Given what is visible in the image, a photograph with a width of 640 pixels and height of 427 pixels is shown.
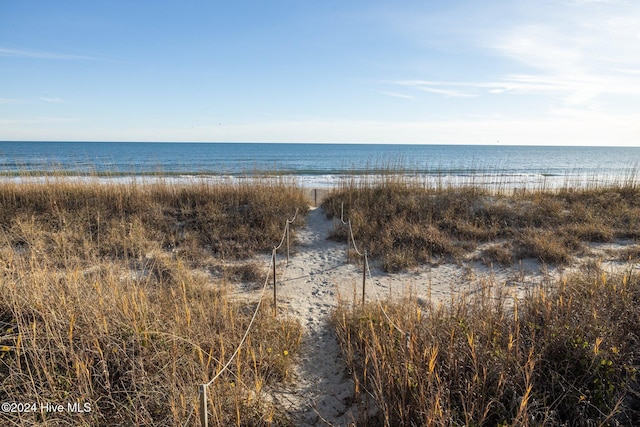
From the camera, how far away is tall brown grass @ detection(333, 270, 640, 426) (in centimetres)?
238

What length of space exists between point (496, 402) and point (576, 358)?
802 millimetres

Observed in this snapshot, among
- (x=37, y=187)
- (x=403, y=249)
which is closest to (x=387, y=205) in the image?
(x=403, y=249)

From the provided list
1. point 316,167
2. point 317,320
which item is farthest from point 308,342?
point 316,167

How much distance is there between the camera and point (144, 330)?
3025 mm

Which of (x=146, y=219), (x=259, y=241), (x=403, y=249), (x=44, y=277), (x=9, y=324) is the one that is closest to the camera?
(x=9, y=324)

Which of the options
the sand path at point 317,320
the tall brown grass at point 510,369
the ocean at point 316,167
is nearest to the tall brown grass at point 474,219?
the sand path at point 317,320

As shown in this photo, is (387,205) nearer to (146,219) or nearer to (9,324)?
(146,219)

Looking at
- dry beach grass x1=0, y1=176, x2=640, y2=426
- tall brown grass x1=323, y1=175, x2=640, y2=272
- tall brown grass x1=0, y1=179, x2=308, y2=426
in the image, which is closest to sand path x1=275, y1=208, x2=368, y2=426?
dry beach grass x1=0, y1=176, x2=640, y2=426

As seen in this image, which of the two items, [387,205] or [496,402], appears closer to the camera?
[496,402]

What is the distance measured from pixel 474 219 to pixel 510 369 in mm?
6120

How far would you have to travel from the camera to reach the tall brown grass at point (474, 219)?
6758 millimetres

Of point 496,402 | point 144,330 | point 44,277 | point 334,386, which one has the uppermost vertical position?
point 44,277

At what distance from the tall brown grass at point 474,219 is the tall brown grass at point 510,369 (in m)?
3.17

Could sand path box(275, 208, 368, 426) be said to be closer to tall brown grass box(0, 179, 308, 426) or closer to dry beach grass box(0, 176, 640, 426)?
dry beach grass box(0, 176, 640, 426)
